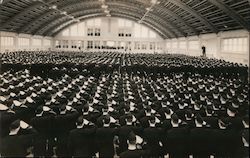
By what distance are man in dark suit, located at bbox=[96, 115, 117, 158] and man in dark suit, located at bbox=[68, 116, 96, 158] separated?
0.54ft

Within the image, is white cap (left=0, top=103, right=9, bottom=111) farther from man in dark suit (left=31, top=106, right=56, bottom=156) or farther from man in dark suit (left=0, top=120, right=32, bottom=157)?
man in dark suit (left=0, top=120, right=32, bottom=157)

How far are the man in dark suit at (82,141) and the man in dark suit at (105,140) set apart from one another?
0.16m

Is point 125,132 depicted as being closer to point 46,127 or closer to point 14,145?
point 46,127

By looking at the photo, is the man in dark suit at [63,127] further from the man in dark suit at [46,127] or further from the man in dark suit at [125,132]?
the man in dark suit at [125,132]

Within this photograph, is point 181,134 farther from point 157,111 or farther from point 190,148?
point 157,111

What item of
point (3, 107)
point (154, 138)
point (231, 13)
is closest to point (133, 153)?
point (154, 138)

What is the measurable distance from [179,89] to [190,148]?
30.9 feet

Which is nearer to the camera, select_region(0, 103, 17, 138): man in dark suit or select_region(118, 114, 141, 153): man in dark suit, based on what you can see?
select_region(118, 114, 141, 153): man in dark suit

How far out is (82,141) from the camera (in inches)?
328

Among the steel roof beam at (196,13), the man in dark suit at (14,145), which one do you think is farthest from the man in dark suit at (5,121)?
the steel roof beam at (196,13)

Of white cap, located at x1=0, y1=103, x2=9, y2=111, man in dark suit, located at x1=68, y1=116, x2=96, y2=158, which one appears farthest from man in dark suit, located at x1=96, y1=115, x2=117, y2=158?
white cap, located at x1=0, y1=103, x2=9, y2=111

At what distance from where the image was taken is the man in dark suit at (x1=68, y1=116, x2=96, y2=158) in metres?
8.31

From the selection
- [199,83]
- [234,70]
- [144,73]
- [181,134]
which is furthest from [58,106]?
[234,70]

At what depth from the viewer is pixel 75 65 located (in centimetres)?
2827
